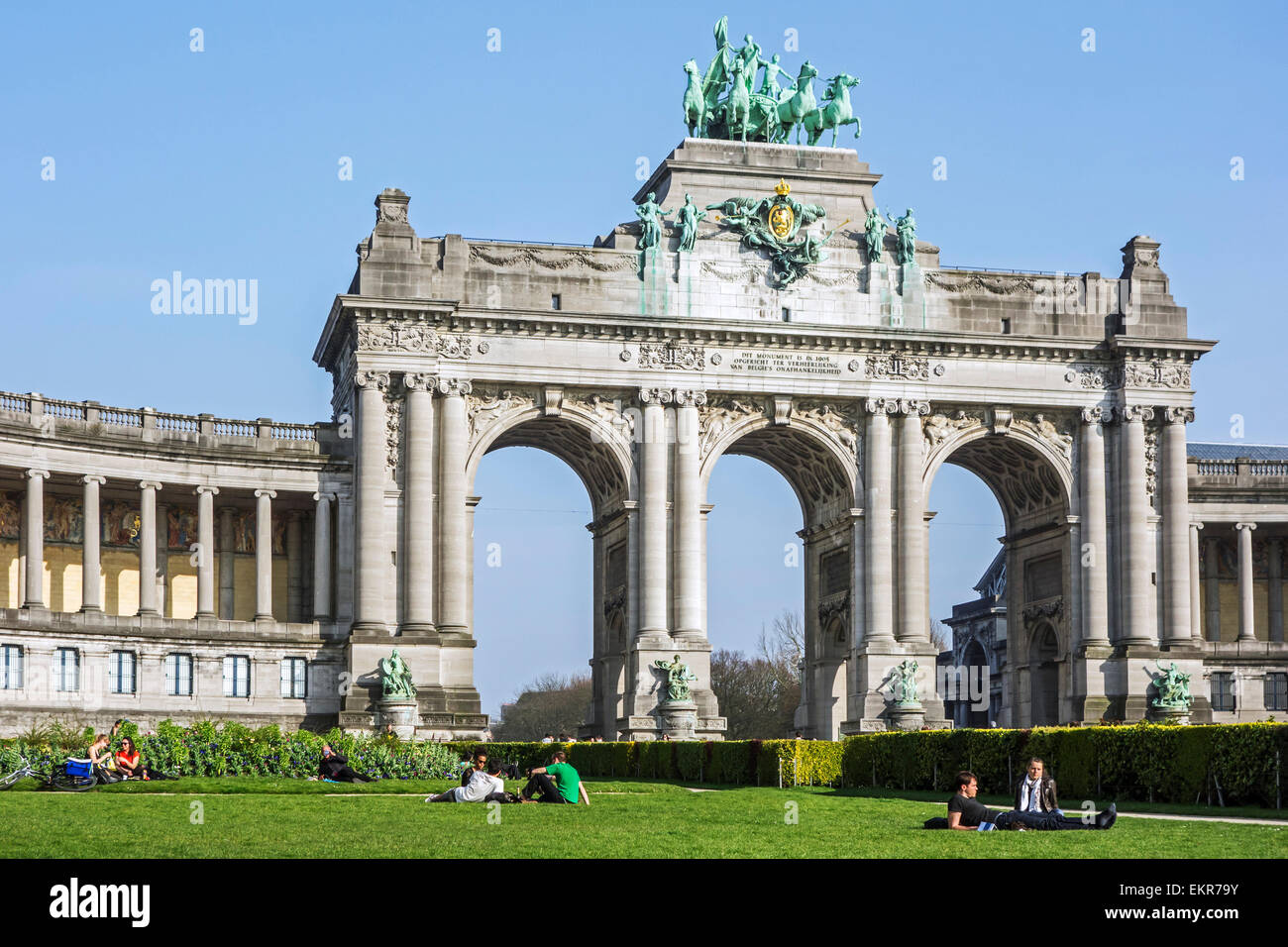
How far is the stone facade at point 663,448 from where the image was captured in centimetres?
7162

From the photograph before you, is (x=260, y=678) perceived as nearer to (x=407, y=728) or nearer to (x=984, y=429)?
(x=407, y=728)

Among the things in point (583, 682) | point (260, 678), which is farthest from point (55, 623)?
point (583, 682)

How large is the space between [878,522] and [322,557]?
71.0ft

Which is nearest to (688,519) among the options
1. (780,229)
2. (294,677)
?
(780,229)

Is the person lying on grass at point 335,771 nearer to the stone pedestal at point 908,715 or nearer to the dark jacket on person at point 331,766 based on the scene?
the dark jacket on person at point 331,766

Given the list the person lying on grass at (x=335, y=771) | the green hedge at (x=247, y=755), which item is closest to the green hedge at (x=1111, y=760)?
the green hedge at (x=247, y=755)

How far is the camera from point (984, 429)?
77438mm

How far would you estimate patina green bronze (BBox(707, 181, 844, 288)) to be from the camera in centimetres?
7525

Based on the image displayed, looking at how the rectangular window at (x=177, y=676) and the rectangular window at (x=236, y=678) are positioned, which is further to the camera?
the rectangular window at (x=236, y=678)

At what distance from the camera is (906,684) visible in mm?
71438

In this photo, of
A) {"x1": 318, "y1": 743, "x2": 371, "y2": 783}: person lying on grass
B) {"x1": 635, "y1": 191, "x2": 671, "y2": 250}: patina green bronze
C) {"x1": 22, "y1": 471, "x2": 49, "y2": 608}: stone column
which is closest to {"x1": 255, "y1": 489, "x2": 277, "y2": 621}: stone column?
{"x1": 22, "y1": 471, "x2": 49, "y2": 608}: stone column

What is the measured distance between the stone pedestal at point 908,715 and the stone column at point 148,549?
27997mm

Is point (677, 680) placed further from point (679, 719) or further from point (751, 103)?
point (751, 103)

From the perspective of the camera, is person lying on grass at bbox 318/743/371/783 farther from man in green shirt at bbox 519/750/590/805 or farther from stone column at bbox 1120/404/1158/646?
stone column at bbox 1120/404/1158/646
